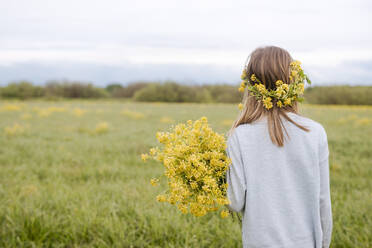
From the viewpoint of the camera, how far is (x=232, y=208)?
1.71 metres

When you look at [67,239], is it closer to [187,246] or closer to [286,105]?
[187,246]

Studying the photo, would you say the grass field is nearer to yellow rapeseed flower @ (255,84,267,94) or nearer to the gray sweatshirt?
the gray sweatshirt

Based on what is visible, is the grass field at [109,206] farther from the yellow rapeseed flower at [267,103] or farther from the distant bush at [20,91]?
Result: the distant bush at [20,91]

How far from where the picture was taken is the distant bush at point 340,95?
26491 mm

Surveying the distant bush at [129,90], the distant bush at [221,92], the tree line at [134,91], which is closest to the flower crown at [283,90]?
the tree line at [134,91]

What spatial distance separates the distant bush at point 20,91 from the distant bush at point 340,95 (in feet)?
126

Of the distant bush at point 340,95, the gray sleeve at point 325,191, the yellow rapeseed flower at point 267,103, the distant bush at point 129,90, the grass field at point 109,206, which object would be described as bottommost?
the grass field at point 109,206

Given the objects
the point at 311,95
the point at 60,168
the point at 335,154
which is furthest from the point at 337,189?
the point at 311,95

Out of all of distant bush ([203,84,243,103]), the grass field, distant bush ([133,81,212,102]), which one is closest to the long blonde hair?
the grass field

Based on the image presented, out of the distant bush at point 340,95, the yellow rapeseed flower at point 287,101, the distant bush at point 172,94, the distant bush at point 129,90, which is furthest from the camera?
the distant bush at point 129,90

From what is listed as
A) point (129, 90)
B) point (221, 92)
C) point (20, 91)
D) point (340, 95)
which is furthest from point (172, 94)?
point (340, 95)

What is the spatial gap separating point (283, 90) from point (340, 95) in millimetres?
31008

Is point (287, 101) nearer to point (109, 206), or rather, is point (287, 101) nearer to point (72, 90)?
point (109, 206)

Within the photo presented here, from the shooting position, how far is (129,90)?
51.5m
